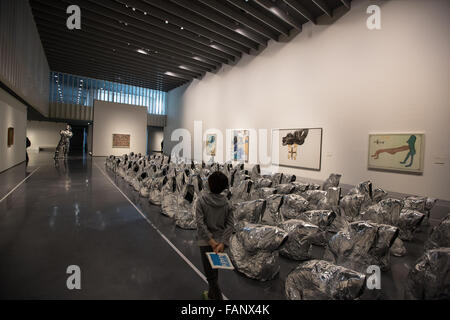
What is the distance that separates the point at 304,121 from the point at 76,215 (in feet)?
29.2

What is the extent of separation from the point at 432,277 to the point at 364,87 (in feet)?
26.3

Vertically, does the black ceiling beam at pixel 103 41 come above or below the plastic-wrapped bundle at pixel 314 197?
above

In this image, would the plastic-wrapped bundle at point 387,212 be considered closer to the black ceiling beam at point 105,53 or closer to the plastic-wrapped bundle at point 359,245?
the plastic-wrapped bundle at point 359,245

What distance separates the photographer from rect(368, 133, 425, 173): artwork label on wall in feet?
23.1

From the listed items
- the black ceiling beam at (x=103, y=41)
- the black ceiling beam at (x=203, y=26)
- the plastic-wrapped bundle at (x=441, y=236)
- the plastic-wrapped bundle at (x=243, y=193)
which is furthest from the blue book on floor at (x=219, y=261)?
the black ceiling beam at (x=103, y=41)

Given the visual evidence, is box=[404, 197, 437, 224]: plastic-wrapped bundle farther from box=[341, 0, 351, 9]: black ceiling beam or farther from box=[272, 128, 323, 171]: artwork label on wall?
box=[341, 0, 351, 9]: black ceiling beam

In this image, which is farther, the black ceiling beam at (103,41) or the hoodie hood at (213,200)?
the black ceiling beam at (103,41)

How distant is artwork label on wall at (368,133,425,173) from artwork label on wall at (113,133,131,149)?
62.6ft

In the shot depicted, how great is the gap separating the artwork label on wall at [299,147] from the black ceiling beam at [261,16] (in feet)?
14.9

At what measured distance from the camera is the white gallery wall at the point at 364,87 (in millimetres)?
6750

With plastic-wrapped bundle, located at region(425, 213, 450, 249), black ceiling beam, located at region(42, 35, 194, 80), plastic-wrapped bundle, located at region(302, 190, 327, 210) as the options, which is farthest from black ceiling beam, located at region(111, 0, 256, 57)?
plastic-wrapped bundle, located at region(425, 213, 450, 249)

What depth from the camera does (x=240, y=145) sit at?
45.4 feet

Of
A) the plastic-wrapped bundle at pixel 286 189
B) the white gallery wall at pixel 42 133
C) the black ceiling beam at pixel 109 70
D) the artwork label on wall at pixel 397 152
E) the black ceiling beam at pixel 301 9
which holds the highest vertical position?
the black ceiling beam at pixel 109 70
